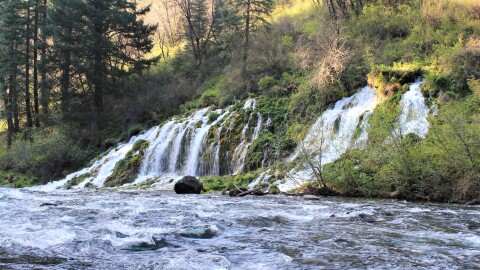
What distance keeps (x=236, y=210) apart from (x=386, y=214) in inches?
140

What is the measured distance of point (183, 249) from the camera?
6355 millimetres

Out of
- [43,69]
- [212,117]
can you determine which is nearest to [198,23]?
[43,69]

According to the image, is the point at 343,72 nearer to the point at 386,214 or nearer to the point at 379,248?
the point at 386,214

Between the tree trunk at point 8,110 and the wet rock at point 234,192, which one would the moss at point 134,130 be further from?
the wet rock at point 234,192

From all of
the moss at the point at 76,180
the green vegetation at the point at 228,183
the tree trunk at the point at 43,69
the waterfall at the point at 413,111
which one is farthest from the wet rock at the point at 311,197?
the tree trunk at the point at 43,69

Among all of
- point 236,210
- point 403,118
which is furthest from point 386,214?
point 403,118

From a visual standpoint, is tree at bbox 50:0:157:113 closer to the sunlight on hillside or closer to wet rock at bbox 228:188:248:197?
the sunlight on hillside

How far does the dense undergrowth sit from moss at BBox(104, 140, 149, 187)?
4295mm

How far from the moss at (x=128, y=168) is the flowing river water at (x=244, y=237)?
11.1 metres

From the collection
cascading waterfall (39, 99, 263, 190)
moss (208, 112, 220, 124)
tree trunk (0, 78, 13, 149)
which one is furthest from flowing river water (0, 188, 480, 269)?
tree trunk (0, 78, 13, 149)

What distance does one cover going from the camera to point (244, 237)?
723 cm

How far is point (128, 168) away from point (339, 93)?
11905 mm

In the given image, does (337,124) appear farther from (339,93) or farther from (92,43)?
(92,43)

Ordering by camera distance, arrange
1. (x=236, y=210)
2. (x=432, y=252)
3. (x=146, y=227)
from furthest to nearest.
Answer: (x=236, y=210)
(x=146, y=227)
(x=432, y=252)
